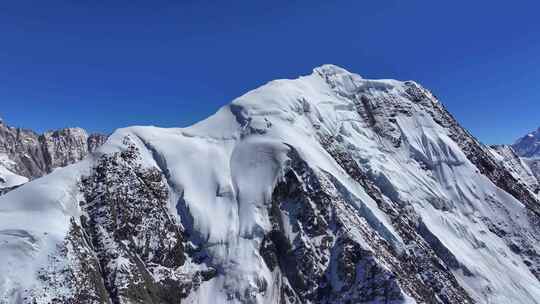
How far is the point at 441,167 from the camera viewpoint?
277ft

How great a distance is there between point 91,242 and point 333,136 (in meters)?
45.0

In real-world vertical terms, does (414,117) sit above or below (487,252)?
above

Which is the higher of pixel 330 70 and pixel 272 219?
pixel 330 70

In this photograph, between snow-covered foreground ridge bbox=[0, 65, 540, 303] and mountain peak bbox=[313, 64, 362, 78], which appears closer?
snow-covered foreground ridge bbox=[0, 65, 540, 303]

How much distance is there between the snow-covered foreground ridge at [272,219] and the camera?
49938 mm

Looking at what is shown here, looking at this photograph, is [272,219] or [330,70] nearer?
[272,219]

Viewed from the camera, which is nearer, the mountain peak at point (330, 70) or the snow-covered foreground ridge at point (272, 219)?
the snow-covered foreground ridge at point (272, 219)

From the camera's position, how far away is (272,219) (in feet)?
196

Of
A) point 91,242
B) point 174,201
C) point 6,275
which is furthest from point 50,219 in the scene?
point 174,201

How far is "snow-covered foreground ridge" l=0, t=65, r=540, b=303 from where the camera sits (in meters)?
49.9

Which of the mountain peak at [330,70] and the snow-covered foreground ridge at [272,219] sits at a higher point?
the mountain peak at [330,70]

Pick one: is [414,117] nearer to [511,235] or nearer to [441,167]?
[441,167]

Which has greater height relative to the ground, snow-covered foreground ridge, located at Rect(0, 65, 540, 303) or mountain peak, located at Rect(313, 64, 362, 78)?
mountain peak, located at Rect(313, 64, 362, 78)

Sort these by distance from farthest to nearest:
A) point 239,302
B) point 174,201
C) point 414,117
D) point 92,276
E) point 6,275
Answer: point 414,117, point 174,201, point 239,302, point 92,276, point 6,275
